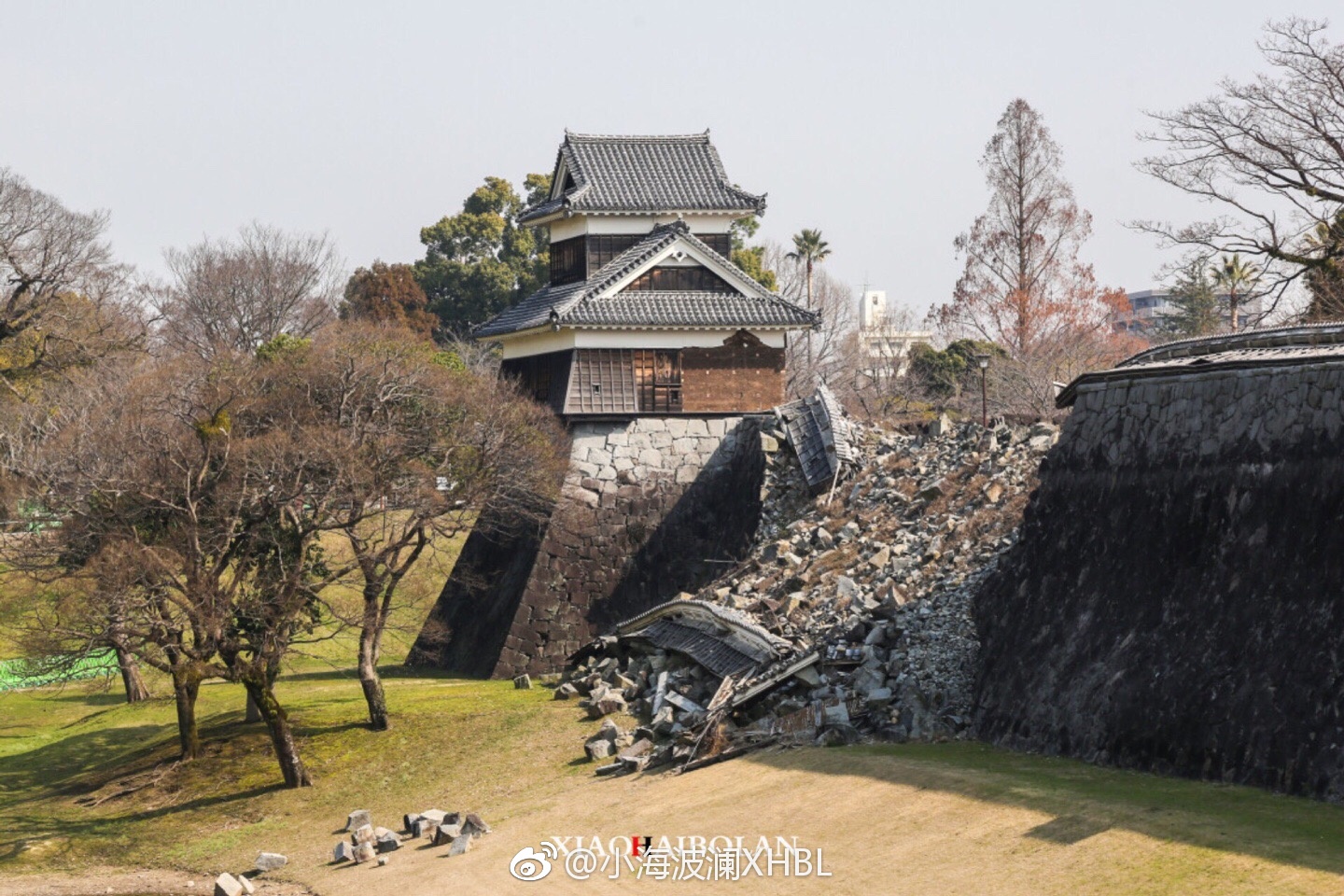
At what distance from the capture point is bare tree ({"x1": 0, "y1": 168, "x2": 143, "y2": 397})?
164 ft

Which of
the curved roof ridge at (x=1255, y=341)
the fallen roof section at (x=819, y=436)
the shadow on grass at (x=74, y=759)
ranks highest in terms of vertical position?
the curved roof ridge at (x=1255, y=341)

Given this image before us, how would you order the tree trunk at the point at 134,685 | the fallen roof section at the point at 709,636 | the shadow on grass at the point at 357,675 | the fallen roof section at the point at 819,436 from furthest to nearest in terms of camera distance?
the shadow on grass at the point at 357,675 < the tree trunk at the point at 134,685 < the fallen roof section at the point at 819,436 < the fallen roof section at the point at 709,636

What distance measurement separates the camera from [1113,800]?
1515cm

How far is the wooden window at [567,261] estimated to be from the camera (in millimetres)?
37625

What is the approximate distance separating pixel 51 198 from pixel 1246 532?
4975cm

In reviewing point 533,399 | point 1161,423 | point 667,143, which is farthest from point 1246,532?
point 667,143

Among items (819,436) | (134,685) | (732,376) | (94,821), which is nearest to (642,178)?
(732,376)

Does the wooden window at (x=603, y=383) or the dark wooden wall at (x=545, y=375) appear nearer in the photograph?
the wooden window at (x=603, y=383)

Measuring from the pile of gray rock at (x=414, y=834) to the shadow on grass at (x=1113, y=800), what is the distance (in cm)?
434

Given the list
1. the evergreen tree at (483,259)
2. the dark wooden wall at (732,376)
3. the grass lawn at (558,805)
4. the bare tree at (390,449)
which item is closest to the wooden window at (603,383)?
the dark wooden wall at (732,376)

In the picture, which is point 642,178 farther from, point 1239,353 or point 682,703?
point 1239,353

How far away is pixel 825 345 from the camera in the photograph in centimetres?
6844

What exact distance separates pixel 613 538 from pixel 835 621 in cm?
1090

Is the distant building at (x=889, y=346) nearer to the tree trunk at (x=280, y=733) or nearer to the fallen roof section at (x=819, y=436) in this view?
the fallen roof section at (x=819, y=436)
